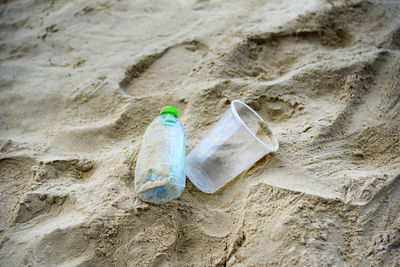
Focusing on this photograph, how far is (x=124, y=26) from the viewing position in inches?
99.4

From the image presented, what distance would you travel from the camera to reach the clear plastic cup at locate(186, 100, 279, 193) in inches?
61.7

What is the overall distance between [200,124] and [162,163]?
1.36ft

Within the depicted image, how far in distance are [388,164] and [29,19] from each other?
268cm

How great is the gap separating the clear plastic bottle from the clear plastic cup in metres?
0.10

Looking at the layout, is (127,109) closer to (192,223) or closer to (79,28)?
(192,223)

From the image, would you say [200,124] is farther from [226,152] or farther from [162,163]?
[162,163]

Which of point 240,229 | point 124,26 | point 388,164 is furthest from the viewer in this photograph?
point 124,26

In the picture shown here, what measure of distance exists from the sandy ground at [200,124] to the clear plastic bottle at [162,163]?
0.19 ft

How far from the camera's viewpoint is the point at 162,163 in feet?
4.94

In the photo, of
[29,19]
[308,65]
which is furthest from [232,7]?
[29,19]

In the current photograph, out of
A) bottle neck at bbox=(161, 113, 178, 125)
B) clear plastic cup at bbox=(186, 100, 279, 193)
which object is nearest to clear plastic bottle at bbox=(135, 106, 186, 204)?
bottle neck at bbox=(161, 113, 178, 125)

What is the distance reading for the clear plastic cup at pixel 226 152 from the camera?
5.14ft

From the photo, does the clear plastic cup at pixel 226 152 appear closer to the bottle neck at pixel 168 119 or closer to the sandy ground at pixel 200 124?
the sandy ground at pixel 200 124

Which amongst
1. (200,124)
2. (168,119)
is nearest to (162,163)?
(168,119)
